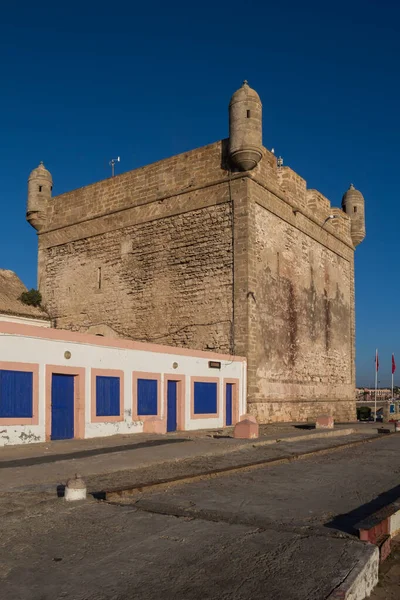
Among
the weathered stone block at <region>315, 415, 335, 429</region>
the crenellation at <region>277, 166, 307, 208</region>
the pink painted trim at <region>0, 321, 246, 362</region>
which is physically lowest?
the weathered stone block at <region>315, 415, 335, 429</region>

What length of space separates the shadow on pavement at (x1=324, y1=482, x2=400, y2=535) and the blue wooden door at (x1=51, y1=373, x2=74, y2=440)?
9390mm

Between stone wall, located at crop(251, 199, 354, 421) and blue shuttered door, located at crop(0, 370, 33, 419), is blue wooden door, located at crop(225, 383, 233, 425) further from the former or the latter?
blue shuttered door, located at crop(0, 370, 33, 419)

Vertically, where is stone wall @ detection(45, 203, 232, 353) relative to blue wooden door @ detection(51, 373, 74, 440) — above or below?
above

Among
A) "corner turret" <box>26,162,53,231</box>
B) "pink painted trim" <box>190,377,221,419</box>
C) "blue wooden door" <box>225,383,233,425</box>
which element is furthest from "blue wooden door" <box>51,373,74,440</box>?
"corner turret" <box>26,162,53,231</box>

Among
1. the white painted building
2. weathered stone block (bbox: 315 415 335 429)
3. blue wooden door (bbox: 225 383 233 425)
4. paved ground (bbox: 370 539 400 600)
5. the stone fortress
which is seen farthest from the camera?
the stone fortress

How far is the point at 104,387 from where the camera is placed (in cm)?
1655

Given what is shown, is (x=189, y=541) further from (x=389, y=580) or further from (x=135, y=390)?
(x=135, y=390)

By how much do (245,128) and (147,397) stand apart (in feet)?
34.5

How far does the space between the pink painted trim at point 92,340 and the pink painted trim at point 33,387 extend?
2.48ft

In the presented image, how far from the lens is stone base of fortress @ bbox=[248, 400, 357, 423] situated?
21812mm

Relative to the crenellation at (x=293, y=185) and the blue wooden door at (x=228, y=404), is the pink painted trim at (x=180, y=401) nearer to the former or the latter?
the blue wooden door at (x=228, y=404)

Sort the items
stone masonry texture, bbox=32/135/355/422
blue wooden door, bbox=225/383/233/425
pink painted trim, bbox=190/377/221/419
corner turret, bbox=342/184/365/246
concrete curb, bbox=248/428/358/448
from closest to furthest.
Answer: concrete curb, bbox=248/428/358/448, pink painted trim, bbox=190/377/221/419, blue wooden door, bbox=225/383/233/425, stone masonry texture, bbox=32/135/355/422, corner turret, bbox=342/184/365/246

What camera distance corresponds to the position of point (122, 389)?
17109 mm

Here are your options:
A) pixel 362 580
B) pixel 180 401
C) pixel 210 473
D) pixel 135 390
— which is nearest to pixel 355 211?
pixel 180 401
